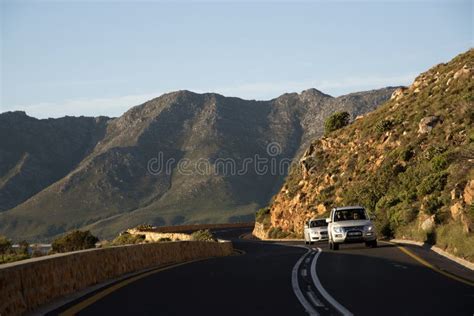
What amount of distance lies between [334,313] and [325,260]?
45.9 ft

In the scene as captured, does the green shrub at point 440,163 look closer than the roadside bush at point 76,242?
Yes

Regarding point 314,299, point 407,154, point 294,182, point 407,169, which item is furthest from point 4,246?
point 314,299

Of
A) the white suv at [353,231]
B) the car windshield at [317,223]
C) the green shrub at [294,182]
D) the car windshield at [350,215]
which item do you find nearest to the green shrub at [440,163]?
the car windshield at [317,223]

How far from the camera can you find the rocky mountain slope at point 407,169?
37062 millimetres

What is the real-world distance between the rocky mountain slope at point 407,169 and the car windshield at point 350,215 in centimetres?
286

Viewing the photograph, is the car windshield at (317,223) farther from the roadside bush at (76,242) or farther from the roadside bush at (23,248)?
the roadside bush at (76,242)

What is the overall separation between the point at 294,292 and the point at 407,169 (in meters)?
40.5

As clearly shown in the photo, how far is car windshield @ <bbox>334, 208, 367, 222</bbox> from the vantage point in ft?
114

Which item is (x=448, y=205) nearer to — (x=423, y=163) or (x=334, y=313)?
(x=423, y=163)

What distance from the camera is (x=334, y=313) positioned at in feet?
41.7

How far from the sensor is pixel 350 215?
1382 inches

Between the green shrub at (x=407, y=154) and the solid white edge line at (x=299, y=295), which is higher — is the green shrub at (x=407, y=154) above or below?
above

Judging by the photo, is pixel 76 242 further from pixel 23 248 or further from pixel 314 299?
pixel 314 299

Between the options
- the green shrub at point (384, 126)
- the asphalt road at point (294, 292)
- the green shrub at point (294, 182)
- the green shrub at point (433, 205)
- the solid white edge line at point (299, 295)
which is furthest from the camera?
the green shrub at point (294, 182)
